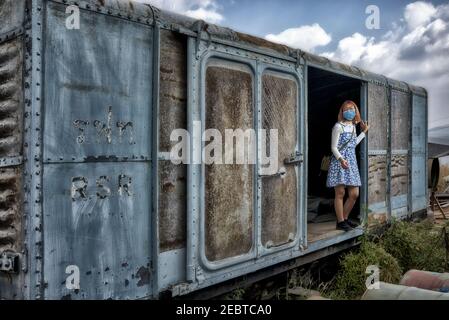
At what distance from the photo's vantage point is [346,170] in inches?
236

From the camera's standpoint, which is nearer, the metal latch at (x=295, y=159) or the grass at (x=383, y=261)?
the metal latch at (x=295, y=159)

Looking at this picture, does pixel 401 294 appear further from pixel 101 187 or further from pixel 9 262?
pixel 9 262

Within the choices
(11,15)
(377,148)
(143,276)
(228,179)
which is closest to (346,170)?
(377,148)

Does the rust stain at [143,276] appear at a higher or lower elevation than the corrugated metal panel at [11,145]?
lower

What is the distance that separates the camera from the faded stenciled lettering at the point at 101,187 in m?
3.03

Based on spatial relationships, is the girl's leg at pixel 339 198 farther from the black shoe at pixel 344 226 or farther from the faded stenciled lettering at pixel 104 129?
the faded stenciled lettering at pixel 104 129

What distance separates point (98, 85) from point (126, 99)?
0.26 metres

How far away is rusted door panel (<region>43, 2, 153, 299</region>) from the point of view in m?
2.89

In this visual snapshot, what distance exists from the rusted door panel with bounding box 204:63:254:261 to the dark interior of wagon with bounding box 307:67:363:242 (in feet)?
7.20

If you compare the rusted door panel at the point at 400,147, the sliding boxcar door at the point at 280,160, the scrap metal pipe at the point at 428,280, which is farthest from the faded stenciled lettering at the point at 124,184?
the rusted door panel at the point at 400,147

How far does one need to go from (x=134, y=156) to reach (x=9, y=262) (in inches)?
44.5

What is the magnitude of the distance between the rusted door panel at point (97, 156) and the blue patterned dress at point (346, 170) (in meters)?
3.34
